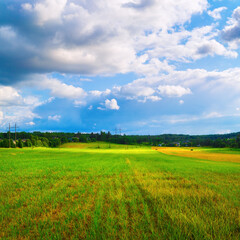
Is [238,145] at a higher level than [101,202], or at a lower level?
lower

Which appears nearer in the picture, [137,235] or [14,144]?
[137,235]

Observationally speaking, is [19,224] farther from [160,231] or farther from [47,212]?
[160,231]

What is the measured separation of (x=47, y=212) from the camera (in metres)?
7.08

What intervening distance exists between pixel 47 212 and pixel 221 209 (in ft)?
26.0

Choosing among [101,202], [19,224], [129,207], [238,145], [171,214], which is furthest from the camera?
[238,145]

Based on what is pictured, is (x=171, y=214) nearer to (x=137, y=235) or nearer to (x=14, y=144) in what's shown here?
→ (x=137, y=235)

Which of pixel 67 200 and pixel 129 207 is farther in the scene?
pixel 67 200

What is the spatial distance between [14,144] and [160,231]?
118534mm

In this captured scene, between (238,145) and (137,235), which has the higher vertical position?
(137,235)

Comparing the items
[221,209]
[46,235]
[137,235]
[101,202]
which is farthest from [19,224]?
[221,209]

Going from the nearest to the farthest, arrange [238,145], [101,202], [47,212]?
[47,212]
[101,202]
[238,145]

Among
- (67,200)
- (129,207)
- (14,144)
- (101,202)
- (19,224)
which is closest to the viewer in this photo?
(19,224)

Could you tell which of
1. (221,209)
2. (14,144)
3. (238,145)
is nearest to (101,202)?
(221,209)

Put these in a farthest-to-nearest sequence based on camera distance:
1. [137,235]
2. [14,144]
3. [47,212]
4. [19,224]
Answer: [14,144] < [47,212] < [19,224] < [137,235]
